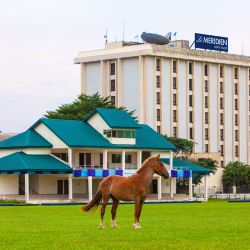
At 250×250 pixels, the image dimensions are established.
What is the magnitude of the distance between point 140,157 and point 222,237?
81.2 meters

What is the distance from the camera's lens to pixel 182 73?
5797 inches

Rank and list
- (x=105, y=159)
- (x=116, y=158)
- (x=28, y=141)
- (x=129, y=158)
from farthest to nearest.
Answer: (x=129, y=158) → (x=116, y=158) → (x=105, y=159) → (x=28, y=141)

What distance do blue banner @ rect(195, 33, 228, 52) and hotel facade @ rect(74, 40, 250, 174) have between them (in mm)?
1137

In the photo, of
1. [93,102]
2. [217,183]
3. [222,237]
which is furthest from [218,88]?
[222,237]

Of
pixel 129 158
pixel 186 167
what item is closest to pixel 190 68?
pixel 186 167

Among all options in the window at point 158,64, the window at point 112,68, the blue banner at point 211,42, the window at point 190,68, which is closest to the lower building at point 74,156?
the window at point 158,64

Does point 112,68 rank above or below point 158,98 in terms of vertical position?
above

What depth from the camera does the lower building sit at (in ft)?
319

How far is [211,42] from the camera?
497 ft

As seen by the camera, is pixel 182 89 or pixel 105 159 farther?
pixel 182 89

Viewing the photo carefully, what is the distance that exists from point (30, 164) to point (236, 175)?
53817 millimetres

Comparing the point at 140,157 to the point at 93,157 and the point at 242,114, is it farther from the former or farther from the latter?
the point at 242,114

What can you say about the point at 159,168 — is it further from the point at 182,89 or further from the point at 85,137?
the point at 182,89

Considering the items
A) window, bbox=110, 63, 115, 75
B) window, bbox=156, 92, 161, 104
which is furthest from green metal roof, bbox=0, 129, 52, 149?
window, bbox=110, 63, 115, 75
